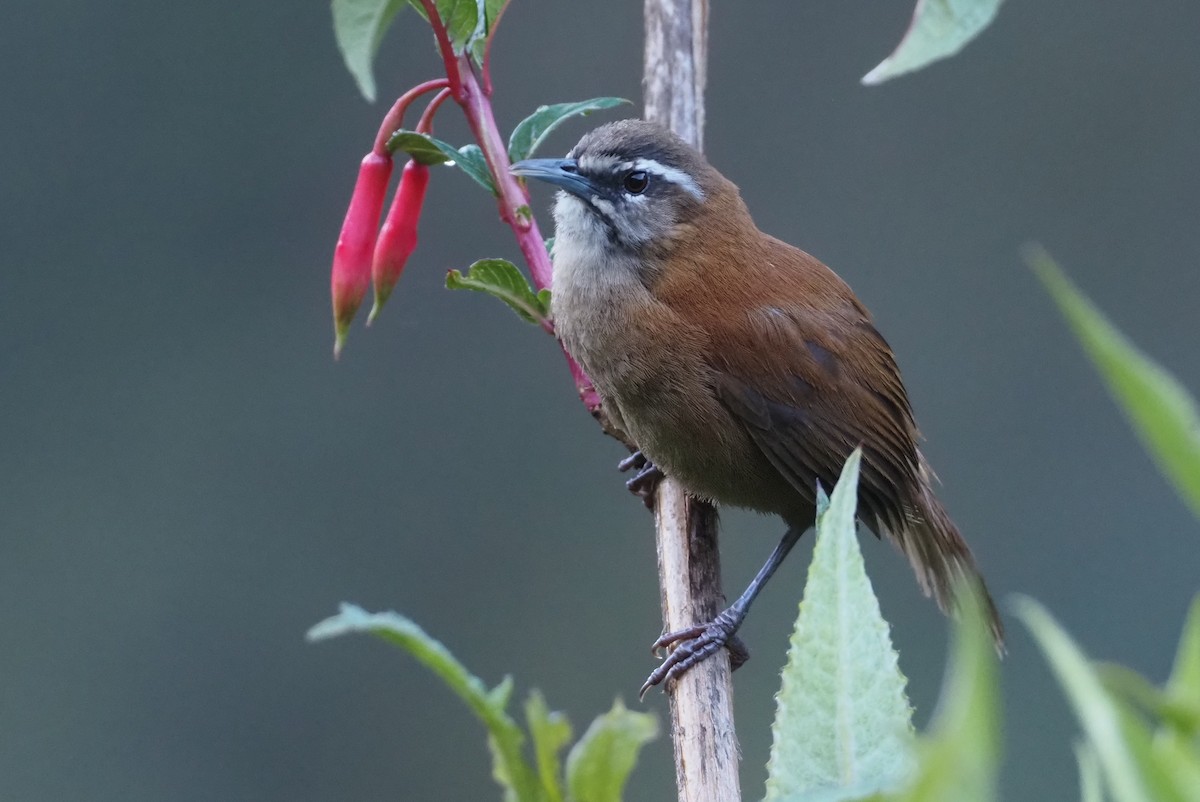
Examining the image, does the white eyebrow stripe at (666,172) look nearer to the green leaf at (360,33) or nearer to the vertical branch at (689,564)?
the vertical branch at (689,564)

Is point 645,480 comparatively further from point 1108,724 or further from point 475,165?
point 1108,724

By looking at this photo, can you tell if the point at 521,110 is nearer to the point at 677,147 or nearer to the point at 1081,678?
the point at 677,147

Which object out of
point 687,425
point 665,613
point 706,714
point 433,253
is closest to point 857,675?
point 706,714

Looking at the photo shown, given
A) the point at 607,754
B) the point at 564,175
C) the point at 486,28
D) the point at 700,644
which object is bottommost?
the point at 607,754

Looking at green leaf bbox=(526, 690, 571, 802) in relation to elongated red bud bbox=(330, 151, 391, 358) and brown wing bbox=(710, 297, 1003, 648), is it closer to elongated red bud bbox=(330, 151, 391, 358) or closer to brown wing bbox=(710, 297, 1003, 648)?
elongated red bud bbox=(330, 151, 391, 358)

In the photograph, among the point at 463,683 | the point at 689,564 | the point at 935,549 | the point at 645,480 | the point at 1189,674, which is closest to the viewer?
the point at 1189,674

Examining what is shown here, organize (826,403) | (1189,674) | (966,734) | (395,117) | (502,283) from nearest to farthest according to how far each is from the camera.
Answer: (966,734) < (1189,674) < (395,117) < (502,283) < (826,403)

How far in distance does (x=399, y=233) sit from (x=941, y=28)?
1.72 m

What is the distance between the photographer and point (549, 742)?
0.72 m

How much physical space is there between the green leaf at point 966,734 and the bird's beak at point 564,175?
109 inches

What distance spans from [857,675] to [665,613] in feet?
6.81

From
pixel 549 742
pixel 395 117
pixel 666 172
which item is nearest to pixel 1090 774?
pixel 549 742

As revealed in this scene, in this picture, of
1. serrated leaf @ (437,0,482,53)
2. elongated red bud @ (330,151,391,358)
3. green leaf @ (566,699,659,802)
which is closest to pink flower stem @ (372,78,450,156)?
elongated red bud @ (330,151,391,358)

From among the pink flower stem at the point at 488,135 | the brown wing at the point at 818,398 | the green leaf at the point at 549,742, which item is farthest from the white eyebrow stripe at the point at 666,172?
the green leaf at the point at 549,742
